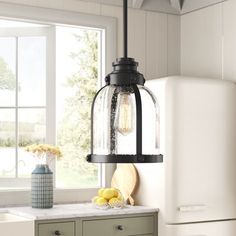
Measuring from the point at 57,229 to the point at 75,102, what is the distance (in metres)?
2.37

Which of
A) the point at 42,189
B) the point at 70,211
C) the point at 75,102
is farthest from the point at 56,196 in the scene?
the point at 75,102

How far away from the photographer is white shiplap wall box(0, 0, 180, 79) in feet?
13.7

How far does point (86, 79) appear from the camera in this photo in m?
5.52

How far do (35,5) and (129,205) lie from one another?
1.53m

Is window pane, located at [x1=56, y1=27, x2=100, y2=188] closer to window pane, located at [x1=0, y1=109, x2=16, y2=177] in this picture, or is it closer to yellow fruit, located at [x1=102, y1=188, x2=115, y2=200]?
window pane, located at [x1=0, y1=109, x2=16, y2=177]

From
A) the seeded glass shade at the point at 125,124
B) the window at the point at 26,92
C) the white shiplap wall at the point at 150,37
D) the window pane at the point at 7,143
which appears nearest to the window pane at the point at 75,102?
the window at the point at 26,92

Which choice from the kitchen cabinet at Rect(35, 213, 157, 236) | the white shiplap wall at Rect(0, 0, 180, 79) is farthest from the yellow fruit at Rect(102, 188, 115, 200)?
the white shiplap wall at Rect(0, 0, 180, 79)

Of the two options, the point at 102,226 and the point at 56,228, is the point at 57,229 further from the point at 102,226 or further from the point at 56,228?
the point at 102,226

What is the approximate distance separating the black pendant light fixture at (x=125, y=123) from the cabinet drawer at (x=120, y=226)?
2.06 m

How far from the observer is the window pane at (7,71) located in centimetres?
415

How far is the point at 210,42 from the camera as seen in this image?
428cm

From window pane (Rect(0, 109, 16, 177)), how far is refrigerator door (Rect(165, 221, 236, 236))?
59.4 inches

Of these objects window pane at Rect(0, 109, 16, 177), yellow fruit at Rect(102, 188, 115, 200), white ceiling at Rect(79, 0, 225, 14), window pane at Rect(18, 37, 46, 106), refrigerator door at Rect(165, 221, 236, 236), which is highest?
white ceiling at Rect(79, 0, 225, 14)

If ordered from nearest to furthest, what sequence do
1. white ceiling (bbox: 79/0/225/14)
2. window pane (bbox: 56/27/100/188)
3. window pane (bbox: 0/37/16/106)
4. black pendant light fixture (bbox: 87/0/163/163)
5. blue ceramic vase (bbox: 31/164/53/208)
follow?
1. black pendant light fixture (bbox: 87/0/163/163)
2. blue ceramic vase (bbox: 31/164/53/208)
3. window pane (bbox: 0/37/16/106)
4. white ceiling (bbox: 79/0/225/14)
5. window pane (bbox: 56/27/100/188)
